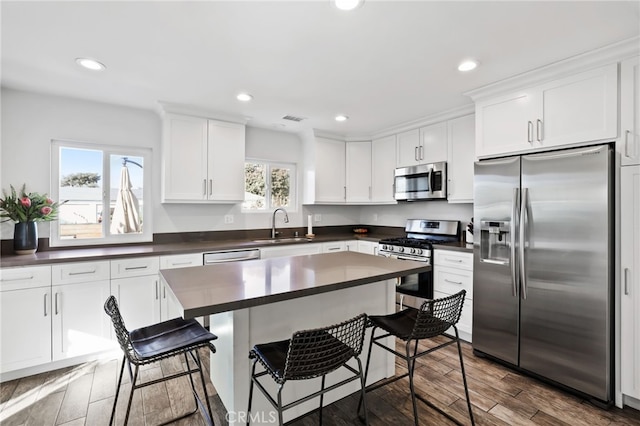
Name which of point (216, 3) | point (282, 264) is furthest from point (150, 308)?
point (216, 3)

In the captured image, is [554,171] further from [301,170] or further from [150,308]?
[150,308]

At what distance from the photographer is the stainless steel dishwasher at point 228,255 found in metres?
3.28

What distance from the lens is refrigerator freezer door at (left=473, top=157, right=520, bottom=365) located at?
2543mm

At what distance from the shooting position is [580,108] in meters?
2.27

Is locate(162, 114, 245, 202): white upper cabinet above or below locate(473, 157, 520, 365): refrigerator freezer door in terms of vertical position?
above

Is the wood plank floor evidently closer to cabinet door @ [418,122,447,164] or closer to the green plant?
the green plant

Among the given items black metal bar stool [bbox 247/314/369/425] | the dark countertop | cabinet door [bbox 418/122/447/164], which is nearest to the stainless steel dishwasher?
the dark countertop

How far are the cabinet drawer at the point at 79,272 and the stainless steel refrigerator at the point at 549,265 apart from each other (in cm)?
337

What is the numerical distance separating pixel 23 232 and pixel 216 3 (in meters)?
2.68

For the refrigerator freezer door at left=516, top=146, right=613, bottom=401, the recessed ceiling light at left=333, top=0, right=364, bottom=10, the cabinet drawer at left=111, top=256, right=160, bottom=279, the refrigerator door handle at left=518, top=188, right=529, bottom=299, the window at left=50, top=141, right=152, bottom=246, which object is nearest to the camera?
the recessed ceiling light at left=333, top=0, right=364, bottom=10

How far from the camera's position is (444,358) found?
9.25ft

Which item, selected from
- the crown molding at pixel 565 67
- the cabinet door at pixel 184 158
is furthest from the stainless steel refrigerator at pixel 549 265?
the cabinet door at pixel 184 158

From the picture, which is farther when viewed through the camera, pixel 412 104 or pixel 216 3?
pixel 412 104

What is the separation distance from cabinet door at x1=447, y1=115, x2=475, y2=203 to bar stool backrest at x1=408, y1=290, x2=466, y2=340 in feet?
6.27
